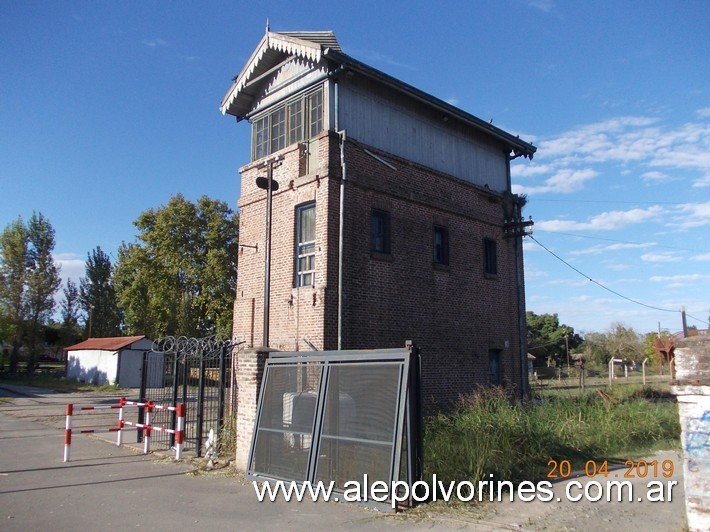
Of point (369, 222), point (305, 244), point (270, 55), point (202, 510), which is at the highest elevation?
point (270, 55)

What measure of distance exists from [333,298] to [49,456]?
6.63m

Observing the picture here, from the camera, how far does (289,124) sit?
1491 cm

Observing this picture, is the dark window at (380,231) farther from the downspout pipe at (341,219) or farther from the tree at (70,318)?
the tree at (70,318)

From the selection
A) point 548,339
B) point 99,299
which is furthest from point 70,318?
point 548,339

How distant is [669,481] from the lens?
8969 mm

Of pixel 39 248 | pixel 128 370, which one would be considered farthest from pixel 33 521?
pixel 39 248

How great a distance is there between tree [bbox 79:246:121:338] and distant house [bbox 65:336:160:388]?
17.9 meters

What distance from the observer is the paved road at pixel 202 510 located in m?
6.76

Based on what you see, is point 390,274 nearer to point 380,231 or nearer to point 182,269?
point 380,231

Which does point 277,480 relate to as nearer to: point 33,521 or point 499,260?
point 33,521

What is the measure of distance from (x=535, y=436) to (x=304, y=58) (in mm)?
10437

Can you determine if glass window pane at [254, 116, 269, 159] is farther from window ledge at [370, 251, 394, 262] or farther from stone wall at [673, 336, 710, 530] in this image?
stone wall at [673, 336, 710, 530]

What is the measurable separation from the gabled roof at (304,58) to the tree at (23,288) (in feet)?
123
